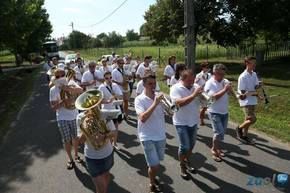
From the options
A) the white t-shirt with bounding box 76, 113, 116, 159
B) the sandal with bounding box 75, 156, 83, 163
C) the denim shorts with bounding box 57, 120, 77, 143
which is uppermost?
the white t-shirt with bounding box 76, 113, 116, 159

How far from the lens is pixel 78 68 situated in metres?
13.8

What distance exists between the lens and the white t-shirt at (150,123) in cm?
585

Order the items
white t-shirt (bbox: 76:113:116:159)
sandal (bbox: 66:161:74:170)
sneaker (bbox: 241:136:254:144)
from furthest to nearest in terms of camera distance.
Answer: sneaker (bbox: 241:136:254:144) → sandal (bbox: 66:161:74:170) → white t-shirt (bbox: 76:113:116:159)

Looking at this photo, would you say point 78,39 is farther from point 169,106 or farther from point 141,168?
point 169,106

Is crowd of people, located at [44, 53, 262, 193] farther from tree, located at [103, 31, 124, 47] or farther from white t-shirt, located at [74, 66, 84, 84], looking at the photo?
tree, located at [103, 31, 124, 47]

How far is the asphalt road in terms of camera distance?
6.62m

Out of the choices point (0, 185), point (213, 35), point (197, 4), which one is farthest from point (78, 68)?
point (213, 35)

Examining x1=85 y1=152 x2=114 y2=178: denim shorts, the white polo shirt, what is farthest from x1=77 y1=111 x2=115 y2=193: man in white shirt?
the white polo shirt

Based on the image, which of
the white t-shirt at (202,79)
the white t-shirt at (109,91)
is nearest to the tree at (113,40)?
the white t-shirt at (202,79)

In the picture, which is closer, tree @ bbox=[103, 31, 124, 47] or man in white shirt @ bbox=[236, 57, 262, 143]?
man in white shirt @ bbox=[236, 57, 262, 143]

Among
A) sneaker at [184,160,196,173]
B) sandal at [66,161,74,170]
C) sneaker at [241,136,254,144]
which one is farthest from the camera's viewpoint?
sneaker at [241,136,254,144]

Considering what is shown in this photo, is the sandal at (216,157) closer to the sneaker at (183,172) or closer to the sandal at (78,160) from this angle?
the sneaker at (183,172)

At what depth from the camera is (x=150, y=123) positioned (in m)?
5.92

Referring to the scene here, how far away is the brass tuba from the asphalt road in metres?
1.78
